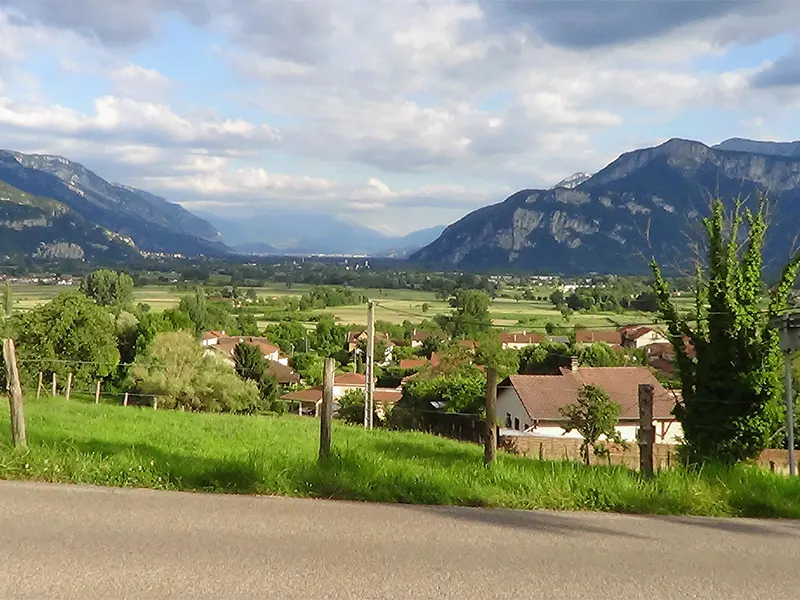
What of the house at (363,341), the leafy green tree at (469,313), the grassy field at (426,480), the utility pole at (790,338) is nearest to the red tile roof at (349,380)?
the house at (363,341)

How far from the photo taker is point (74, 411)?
694 inches

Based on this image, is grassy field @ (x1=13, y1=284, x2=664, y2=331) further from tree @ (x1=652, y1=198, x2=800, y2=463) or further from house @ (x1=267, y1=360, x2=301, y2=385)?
tree @ (x1=652, y1=198, x2=800, y2=463)

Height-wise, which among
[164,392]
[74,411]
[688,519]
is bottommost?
[164,392]

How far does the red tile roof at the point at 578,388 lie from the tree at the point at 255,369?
20.6 m

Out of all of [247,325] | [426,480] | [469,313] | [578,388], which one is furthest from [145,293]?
[426,480]

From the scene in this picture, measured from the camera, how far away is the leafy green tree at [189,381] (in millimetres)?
41156

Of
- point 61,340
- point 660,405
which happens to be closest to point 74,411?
point 660,405

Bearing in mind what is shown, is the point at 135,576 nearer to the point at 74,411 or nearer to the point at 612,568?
the point at 612,568

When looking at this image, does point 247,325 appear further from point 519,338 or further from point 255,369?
point 255,369

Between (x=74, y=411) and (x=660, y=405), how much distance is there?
91.7 ft

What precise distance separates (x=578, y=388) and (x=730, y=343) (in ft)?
74.0

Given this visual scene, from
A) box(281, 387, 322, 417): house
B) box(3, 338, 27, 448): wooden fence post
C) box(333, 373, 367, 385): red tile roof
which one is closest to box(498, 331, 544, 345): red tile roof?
box(333, 373, 367, 385): red tile roof

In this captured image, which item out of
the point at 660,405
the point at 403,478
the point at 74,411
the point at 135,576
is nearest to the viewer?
the point at 135,576

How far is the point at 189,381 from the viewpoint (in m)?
41.7
